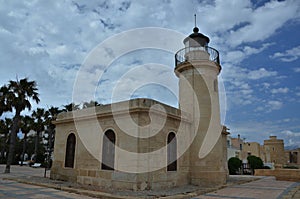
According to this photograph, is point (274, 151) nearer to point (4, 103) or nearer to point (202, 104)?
point (202, 104)

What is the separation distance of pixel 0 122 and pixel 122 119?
30365 millimetres

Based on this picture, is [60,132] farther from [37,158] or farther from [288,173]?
[37,158]

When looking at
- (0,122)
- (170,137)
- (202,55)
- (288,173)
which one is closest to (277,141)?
(288,173)

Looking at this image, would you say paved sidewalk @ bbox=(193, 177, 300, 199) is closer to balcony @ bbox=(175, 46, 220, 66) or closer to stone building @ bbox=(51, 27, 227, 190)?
stone building @ bbox=(51, 27, 227, 190)

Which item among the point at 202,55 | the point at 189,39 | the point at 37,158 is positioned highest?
the point at 189,39

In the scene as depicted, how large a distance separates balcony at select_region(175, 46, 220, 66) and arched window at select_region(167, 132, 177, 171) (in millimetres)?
4442

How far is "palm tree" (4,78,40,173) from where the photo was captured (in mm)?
18000

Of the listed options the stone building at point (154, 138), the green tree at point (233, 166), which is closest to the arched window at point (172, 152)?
the stone building at point (154, 138)

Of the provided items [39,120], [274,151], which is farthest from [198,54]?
[274,151]

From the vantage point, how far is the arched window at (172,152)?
10.5 meters

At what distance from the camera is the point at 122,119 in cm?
998

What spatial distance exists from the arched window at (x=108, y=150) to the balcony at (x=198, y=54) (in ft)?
18.2

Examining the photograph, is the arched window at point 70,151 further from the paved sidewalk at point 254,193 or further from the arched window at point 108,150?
the paved sidewalk at point 254,193

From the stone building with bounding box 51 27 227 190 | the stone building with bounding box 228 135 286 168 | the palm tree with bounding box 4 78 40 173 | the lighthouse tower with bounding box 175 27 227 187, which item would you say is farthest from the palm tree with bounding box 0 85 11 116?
the stone building with bounding box 228 135 286 168
